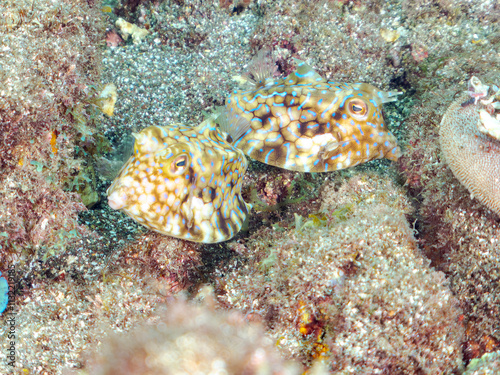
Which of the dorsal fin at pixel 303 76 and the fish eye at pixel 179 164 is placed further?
the dorsal fin at pixel 303 76

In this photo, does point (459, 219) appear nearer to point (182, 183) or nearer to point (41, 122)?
point (182, 183)

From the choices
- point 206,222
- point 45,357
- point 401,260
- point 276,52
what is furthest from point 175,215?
point 276,52

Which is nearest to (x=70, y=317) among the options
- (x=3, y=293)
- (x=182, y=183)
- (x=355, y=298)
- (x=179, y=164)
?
(x=3, y=293)

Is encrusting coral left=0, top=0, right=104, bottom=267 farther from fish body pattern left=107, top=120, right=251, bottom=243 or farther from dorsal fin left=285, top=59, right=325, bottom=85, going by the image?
dorsal fin left=285, top=59, right=325, bottom=85

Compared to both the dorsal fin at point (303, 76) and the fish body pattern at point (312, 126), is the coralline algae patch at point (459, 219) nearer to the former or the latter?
the fish body pattern at point (312, 126)

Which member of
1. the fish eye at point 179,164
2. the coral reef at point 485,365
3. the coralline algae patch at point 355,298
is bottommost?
the coral reef at point 485,365

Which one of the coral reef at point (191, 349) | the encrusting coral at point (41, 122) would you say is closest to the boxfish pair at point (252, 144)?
the encrusting coral at point (41, 122)

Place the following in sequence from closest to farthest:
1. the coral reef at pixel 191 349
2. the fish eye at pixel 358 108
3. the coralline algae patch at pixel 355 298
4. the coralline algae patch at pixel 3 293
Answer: the coral reef at pixel 191 349 → the coralline algae patch at pixel 355 298 → the coralline algae patch at pixel 3 293 → the fish eye at pixel 358 108
